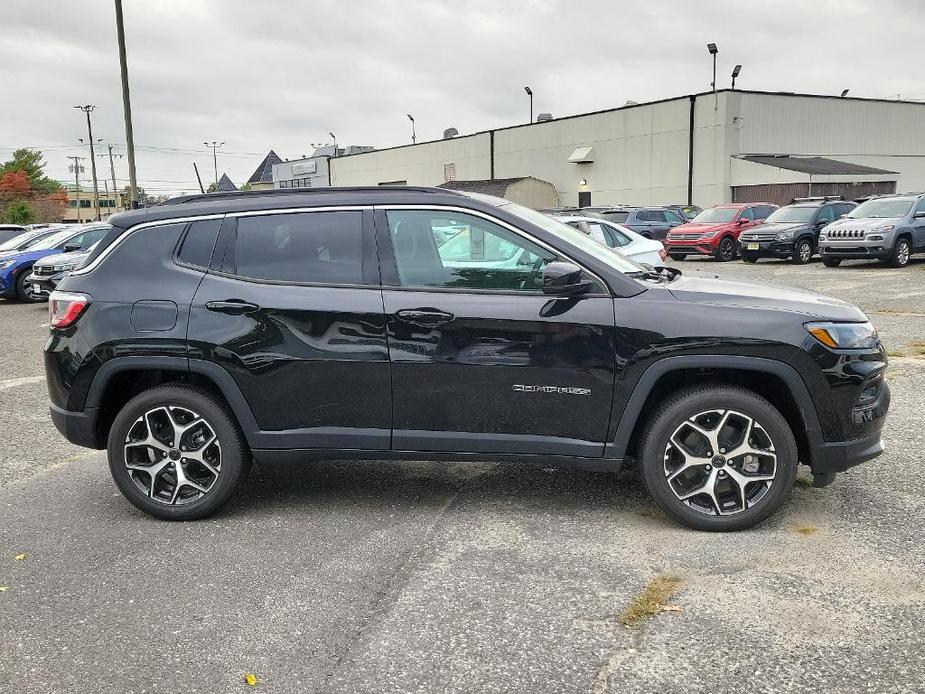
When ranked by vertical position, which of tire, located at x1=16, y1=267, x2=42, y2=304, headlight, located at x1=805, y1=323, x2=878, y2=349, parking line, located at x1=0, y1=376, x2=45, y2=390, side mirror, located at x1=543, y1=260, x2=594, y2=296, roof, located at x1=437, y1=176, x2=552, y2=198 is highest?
roof, located at x1=437, y1=176, x2=552, y2=198

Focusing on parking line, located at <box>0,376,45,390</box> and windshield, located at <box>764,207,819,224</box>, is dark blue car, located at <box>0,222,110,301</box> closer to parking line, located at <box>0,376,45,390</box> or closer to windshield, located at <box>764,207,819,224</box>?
parking line, located at <box>0,376,45,390</box>

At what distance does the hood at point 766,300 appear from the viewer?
4207 millimetres

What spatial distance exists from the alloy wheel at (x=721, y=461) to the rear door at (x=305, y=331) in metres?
1.50

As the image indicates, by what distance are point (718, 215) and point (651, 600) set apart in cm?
2433

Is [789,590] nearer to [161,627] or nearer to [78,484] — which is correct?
[161,627]

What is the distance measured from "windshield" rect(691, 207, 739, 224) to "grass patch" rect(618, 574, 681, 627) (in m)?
23.6

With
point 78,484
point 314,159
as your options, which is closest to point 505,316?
point 78,484

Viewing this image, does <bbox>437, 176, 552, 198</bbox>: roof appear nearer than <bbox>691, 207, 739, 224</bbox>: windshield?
No

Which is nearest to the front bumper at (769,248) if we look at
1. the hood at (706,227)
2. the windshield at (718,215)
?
the hood at (706,227)

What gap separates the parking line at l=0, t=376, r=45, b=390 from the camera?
870 centimetres

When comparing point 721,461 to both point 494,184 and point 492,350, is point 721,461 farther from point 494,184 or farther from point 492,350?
point 494,184

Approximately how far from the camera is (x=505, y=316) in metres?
4.25

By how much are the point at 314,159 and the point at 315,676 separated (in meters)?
73.6

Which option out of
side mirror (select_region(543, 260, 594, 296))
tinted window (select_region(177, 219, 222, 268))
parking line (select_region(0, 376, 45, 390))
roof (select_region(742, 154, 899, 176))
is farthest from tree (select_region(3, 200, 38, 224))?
side mirror (select_region(543, 260, 594, 296))
